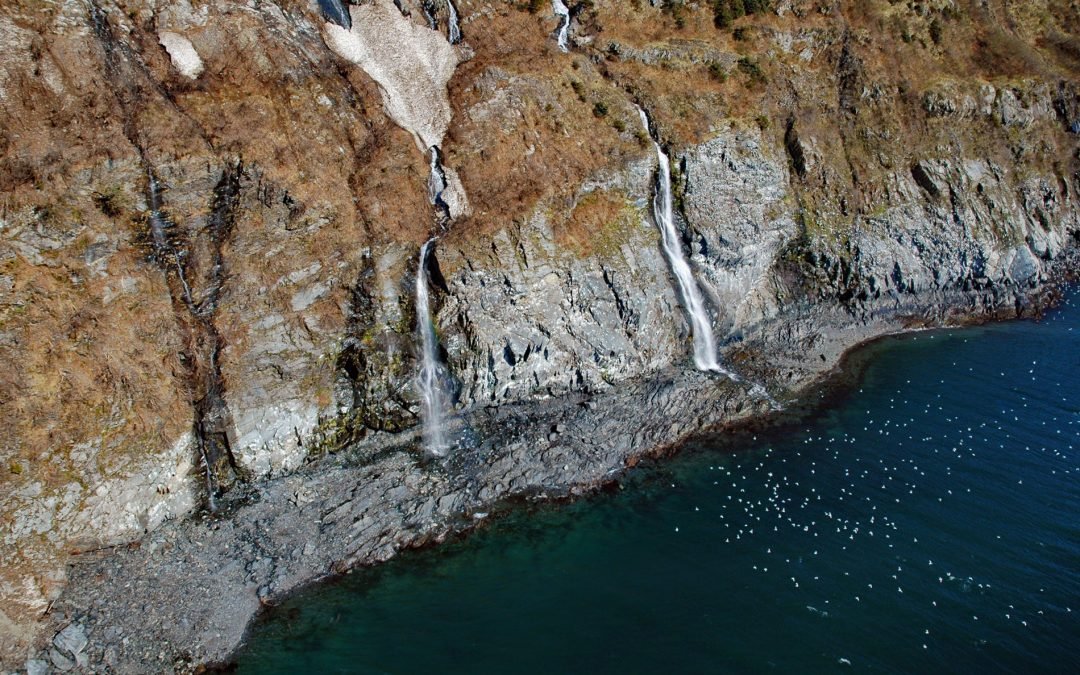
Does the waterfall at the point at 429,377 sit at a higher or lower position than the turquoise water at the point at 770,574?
higher

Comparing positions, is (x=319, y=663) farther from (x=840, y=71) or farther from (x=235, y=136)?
(x=840, y=71)

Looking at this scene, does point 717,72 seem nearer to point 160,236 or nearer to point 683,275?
point 683,275

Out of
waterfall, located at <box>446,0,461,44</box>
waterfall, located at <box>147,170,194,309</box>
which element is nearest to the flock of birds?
waterfall, located at <box>147,170,194,309</box>

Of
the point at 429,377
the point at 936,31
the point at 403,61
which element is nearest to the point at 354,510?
the point at 429,377

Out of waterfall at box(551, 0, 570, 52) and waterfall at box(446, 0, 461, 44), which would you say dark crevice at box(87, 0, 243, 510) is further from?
waterfall at box(551, 0, 570, 52)

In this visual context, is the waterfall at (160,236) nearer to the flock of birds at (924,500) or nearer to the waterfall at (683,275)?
the flock of birds at (924,500)

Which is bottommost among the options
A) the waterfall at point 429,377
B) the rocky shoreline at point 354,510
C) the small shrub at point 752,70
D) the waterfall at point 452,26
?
the rocky shoreline at point 354,510

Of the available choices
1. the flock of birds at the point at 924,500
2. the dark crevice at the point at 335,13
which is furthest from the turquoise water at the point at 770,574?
the dark crevice at the point at 335,13
